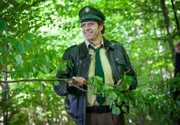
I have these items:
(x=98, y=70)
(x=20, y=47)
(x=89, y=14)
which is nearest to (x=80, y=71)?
(x=98, y=70)

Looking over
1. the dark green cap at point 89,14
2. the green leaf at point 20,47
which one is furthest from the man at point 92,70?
the green leaf at point 20,47

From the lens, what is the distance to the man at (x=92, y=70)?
2270mm

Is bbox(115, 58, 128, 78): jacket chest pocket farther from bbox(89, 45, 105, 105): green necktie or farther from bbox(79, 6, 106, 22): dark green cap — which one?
bbox(79, 6, 106, 22): dark green cap

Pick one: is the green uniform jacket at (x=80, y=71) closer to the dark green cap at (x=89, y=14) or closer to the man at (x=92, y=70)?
the man at (x=92, y=70)

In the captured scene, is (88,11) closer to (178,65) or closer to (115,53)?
(115,53)

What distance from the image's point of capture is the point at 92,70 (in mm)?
2334

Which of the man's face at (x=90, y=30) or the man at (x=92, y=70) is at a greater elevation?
the man's face at (x=90, y=30)

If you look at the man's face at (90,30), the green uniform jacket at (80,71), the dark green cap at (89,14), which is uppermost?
the dark green cap at (89,14)

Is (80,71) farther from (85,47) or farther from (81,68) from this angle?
(85,47)

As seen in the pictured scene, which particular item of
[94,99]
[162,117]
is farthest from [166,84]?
[94,99]

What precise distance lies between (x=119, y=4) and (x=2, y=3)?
171 inches

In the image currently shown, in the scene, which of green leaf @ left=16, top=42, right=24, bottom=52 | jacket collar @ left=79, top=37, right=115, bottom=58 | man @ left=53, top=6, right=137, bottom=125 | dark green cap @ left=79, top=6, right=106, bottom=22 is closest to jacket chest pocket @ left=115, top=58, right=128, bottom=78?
man @ left=53, top=6, right=137, bottom=125

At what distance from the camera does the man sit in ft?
7.45

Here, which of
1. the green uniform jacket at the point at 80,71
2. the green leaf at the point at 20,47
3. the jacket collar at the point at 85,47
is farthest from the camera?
the jacket collar at the point at 85,47
